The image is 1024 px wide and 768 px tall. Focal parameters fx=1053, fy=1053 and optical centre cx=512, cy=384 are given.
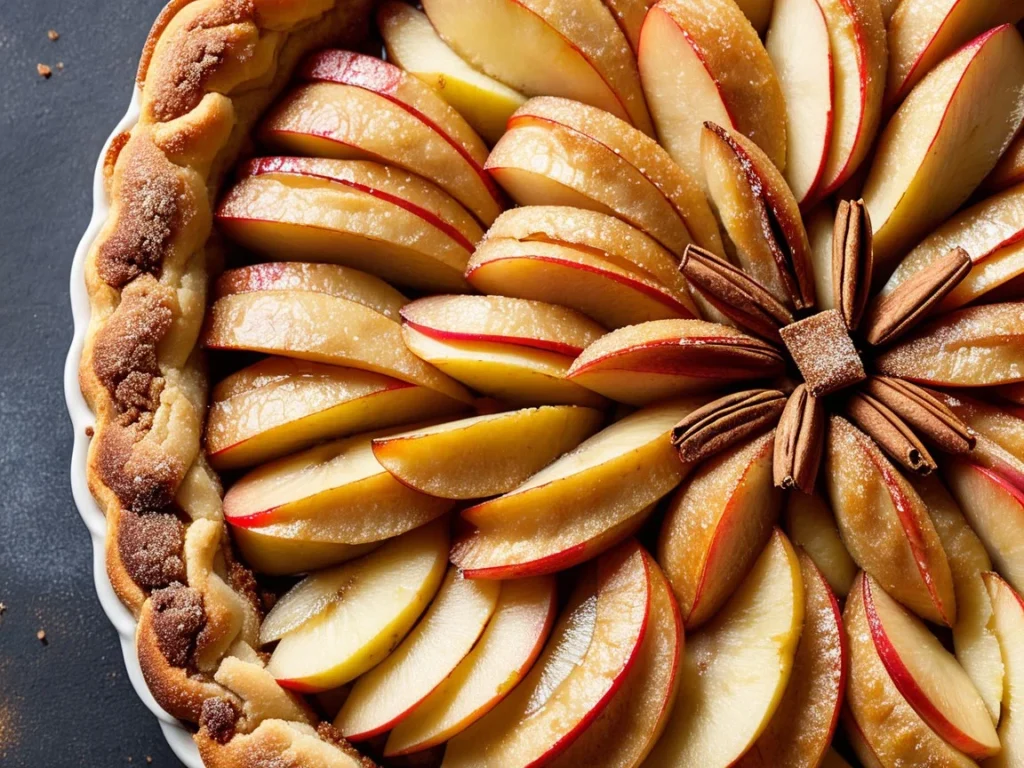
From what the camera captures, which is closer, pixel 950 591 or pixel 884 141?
pixel 950 591

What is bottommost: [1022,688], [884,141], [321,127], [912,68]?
[1022,688]

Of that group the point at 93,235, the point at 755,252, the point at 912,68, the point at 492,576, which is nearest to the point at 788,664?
the point at 492,576

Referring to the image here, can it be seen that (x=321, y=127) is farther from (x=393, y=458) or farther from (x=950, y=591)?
(x=950, y=591)

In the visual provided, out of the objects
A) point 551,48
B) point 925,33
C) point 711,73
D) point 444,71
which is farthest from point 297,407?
point 925,33

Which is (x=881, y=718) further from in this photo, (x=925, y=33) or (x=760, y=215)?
(x=925, y=33)

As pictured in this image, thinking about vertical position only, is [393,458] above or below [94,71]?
below

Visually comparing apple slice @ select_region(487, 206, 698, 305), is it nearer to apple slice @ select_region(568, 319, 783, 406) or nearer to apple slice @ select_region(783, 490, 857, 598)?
apple slice @ select_region(568, 319, 783, 406)
